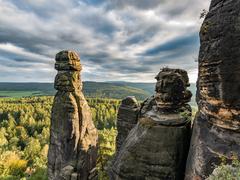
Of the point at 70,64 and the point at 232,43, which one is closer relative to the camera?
the point at 232,43

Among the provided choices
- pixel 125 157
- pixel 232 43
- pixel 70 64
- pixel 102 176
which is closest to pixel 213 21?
pixel 232 43

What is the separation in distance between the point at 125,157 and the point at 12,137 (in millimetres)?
113878

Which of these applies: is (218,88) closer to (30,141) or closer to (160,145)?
(160,145)

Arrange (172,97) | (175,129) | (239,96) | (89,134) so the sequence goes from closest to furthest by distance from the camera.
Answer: (239,96)
(175,129)
(172,97)
(89,134)

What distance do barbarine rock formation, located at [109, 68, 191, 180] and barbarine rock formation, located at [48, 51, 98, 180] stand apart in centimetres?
1498

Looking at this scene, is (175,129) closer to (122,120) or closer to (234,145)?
(234,145)

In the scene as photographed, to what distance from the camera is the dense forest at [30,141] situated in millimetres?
46875

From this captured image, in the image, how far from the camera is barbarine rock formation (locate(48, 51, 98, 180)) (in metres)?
26.2

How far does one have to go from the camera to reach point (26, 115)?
134m

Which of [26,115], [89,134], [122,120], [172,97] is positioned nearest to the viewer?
[172,97]

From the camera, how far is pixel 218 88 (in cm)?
891

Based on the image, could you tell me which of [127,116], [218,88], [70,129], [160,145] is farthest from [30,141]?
[218,88]

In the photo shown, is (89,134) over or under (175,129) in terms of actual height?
under

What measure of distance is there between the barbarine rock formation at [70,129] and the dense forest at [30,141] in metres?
3.09
